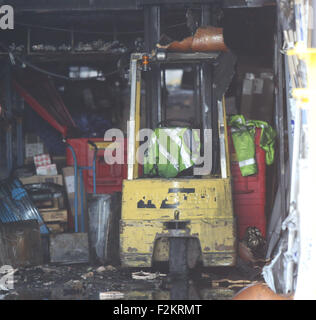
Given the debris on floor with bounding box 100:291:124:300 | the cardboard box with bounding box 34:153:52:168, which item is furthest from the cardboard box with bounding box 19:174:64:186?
the debris on floor with bounding box 100:291:124:300

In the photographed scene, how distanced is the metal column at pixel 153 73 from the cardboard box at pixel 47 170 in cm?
186

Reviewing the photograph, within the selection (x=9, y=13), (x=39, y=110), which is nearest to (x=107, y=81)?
(x=39, y=110)

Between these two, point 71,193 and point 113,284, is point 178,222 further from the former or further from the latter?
point 71,193

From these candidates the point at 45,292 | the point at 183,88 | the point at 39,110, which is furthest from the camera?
the point at 183,88

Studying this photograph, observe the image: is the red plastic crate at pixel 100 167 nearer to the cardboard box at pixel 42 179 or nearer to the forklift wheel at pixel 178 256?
the cardboard box at pixel 42 179

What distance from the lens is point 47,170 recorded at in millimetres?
8219

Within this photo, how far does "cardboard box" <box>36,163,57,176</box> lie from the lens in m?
8.19

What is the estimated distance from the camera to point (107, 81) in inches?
393

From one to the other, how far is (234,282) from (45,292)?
6.22 ft

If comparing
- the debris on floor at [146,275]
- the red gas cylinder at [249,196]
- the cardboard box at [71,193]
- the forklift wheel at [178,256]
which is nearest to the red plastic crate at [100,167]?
the cardboard box at [71,193]

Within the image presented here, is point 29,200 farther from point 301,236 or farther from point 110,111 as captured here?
point 301,236

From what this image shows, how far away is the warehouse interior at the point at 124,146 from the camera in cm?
590

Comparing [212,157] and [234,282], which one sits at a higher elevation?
[212,157]

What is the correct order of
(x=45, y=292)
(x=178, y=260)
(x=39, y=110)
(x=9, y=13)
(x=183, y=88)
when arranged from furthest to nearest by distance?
(x=183, y=88), (x=39, y=110), (x=9, y=13), (x=178, y=260), (x=45, y=292)
